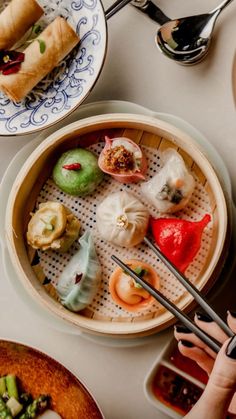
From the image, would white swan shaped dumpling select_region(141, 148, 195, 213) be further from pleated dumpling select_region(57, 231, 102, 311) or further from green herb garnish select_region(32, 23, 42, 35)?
green herb garnish select_region(32, 23, 42, 35)

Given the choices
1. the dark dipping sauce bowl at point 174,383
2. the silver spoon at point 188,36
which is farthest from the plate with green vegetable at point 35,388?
the silver spoon at point 188,36

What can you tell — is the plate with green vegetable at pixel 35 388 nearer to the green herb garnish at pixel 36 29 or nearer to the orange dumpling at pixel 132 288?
the orange dumpling at pixel 132 288

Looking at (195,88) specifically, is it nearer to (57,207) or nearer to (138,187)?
(138,187)

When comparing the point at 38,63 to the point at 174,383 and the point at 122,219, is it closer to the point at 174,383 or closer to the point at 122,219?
the point at 122,219

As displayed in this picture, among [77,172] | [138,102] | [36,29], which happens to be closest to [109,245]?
[77,172]

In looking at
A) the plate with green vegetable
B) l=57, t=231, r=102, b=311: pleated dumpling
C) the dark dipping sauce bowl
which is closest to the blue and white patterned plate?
l=57, t=231, r=102, b=311: pleated dumpling

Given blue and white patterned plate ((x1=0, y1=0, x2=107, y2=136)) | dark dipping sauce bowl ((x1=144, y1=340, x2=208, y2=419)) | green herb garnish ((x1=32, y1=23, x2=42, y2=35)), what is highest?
green herb garnish ((x1=32, y1=23, x2=42, y2=35))

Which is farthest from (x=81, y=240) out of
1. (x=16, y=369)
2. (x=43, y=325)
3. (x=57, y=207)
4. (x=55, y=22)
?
(x=55, y=22)
